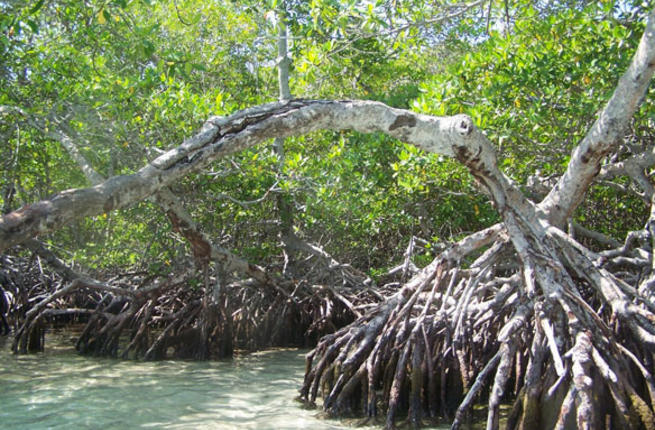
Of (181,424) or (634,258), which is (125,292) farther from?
(634,258)

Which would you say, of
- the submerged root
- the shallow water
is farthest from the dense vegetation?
the shallow water

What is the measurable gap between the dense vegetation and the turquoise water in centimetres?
34

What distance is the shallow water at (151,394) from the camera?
367 centimetres

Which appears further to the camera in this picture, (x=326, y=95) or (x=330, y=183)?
(x=326, y=95)

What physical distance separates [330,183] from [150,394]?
8.34 feet

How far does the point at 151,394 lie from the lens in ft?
14.4

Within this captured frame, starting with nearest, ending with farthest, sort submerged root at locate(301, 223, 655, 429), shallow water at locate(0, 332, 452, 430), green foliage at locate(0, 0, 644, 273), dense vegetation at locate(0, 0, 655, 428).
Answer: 1. submerged root at locate(301, 223, 655, 429)
2. shallow water at locate(0, 332, 452, 430)
3. dense vegetation at locate(0, 0, 655, 428)
4. green foliage at locate(0, 0, 644, 273)

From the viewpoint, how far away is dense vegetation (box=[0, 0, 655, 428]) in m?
3.99

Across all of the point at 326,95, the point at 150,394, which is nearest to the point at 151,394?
the point at 150,394

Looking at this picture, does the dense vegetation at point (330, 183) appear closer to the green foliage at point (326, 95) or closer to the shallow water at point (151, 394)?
the green foliage at point (326, 95)

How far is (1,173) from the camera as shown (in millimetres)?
6273

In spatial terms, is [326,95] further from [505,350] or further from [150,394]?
[505,350]

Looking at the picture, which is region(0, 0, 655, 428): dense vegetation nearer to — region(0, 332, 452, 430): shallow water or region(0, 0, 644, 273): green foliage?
region(0, 0, 644, 273): green foliage

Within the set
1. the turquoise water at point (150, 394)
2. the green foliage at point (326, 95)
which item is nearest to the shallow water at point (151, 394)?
the turquoise water at point (150, 394)
